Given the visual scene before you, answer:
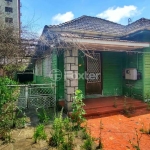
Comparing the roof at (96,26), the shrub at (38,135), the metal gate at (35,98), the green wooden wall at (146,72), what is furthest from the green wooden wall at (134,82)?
the shrub at (38,135)

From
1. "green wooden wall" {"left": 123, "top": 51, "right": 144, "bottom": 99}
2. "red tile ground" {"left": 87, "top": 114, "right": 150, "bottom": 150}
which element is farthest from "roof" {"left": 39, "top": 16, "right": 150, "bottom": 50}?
"red tile ground" {"left": 87, "top": 114, "right": 150, "bottom": 150}

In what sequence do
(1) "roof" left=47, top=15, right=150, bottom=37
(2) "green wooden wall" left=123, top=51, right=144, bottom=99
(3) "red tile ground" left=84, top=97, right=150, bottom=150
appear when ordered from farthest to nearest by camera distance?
(1) "roof" left=47, top=15, right=150, bottom=37, (2) "green wooden wall" left=123, top=51, right=144, bottom=99, (3) "red tile ground" left=84, top=97, right=150, bottom=150

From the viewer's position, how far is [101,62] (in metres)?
8.35

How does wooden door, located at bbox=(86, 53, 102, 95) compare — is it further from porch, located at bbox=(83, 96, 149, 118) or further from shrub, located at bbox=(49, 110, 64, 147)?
shrub, located at bbox=(49, 110, 64, 147)

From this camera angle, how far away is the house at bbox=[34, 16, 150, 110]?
6348 mm

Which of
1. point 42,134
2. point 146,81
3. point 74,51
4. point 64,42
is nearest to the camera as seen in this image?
point 42,134

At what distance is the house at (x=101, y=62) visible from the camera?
635 cm

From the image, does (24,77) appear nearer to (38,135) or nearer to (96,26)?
(96,26)

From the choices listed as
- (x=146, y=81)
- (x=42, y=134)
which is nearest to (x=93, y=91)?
(x=146, y=81)

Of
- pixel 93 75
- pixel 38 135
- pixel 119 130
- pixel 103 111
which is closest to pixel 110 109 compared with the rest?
pixel 103 111

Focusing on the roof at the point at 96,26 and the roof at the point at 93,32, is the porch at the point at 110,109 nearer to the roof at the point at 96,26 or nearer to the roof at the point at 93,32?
the roof at the point at 93,32

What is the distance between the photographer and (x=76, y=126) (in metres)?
4.70

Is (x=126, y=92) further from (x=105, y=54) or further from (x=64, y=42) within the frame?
(x=64, y=42)

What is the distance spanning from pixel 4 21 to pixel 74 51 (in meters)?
3.10
